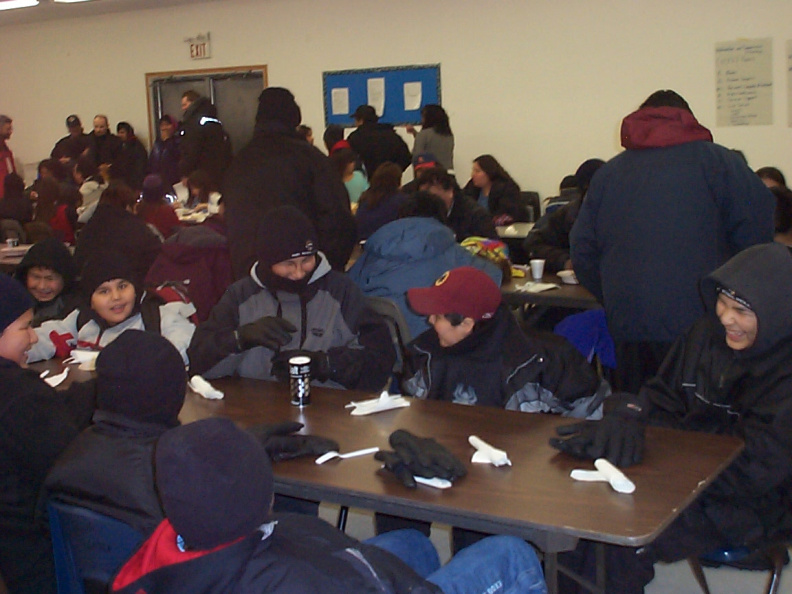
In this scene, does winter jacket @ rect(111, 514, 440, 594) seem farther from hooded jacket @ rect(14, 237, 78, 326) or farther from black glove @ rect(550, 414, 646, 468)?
hooded jacket @ rect(14, 237, 78, 326)

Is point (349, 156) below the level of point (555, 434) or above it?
above

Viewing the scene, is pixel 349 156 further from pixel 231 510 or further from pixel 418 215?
pixel 231 510

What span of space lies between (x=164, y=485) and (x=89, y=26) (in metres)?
11.3

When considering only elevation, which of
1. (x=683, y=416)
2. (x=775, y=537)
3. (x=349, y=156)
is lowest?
(x=775, y=537)

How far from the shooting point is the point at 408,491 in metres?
1.96

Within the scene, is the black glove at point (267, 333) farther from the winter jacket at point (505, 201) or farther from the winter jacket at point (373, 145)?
the winter jacket at point (373, 145)

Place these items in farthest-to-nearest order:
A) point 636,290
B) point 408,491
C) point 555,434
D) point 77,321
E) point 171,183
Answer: point 171,183 → point 77,321 → point 636,290 → point 555,434 → point 408,491

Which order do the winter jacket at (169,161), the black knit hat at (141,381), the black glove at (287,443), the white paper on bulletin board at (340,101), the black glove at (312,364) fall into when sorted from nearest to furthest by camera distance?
the black knit hat at (141,381)
the black glove at (287,443)
the black glove at (312,364)
the winter jacket at (169,161)
the white paper on bulletin board at (340,101)

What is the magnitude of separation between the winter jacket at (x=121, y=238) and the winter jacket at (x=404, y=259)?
1.14 metres

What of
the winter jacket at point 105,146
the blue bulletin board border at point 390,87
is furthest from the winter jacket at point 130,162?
the blue bulletin board border at point 390,87

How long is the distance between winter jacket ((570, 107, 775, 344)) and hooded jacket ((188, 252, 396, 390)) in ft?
2.96

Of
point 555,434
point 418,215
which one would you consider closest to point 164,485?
point 555,434

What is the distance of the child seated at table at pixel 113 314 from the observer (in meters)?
3.34

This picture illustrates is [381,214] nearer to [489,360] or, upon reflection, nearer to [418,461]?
[489,360]
